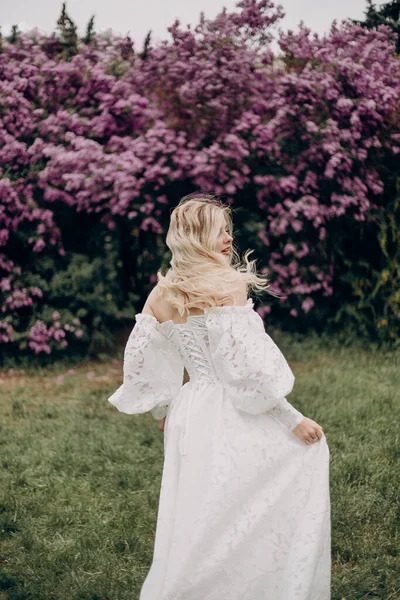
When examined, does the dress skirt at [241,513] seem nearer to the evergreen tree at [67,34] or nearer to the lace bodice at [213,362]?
the lace bodice at [213,362]

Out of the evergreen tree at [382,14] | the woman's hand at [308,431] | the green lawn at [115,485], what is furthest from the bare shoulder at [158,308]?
the evergreen tree at [382,14]

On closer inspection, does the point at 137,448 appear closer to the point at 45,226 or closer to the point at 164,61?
the point at 45,226

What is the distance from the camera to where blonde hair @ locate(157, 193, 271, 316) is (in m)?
2.59

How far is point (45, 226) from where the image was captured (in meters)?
6.99

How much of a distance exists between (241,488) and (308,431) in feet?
0.99

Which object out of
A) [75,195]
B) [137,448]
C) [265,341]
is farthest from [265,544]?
[75,195]

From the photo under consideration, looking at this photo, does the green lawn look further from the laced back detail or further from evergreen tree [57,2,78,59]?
evergreen tree [57,2,78,59]

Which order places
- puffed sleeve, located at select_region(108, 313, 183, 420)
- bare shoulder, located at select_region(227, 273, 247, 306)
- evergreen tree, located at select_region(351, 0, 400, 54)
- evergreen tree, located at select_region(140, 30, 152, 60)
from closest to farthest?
bare shoulder, located at select_region(227, 273, 247, 306)
puffed sleeve, located at select_region(108, 313, 183, 420)
evergreen tree, located at select_region(140, 30, 152, 60)
evergreen tree, located at select_region(351, 0, 400, 54)

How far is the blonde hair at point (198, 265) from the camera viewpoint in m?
2.59

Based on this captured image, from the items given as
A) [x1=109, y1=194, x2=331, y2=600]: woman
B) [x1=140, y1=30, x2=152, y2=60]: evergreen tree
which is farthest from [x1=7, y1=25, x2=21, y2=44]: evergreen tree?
[x1=109, y1=194, x2=331, y2=600]: woman

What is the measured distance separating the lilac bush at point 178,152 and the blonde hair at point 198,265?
3941 mm

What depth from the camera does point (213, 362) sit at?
2629 millimetres

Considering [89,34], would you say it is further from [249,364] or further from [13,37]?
[249,364]

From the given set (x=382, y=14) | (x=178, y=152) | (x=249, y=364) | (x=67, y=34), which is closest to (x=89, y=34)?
(x=67, y=34)
